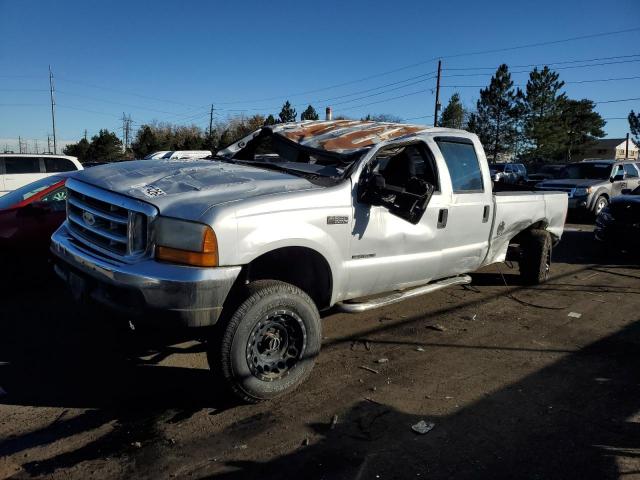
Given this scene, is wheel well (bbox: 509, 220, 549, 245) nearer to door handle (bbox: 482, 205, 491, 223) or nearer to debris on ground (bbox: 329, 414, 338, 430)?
door handle (bbox: 482, 205, 491, 223)

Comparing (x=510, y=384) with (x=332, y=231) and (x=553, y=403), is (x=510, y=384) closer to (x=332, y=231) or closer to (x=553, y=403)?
(x=553, y=403)

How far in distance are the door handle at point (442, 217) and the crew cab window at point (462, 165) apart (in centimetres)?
29

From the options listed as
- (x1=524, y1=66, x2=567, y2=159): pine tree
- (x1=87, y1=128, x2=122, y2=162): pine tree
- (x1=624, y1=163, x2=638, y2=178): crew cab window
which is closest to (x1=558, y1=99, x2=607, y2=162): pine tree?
(x1=524, y1=66, x2=567, y2=159): pine tree

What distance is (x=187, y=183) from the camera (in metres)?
3.51

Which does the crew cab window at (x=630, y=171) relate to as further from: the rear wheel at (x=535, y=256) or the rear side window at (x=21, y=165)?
the rear side window at (x=21, y=165)

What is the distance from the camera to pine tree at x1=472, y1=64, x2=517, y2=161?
160ft

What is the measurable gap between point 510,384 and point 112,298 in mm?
3024

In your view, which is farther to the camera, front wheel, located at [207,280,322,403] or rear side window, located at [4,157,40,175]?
rear side window, located at [4,157,40,175]

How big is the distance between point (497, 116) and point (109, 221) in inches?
2060

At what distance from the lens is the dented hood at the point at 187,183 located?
10.4 ft

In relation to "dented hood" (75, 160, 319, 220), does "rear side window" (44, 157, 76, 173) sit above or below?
below

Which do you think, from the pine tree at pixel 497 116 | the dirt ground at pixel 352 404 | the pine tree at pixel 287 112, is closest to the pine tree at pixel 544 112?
the pine tree at pixel 497 116

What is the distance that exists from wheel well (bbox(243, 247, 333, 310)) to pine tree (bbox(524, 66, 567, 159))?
5034cm

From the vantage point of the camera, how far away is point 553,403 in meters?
3.53
